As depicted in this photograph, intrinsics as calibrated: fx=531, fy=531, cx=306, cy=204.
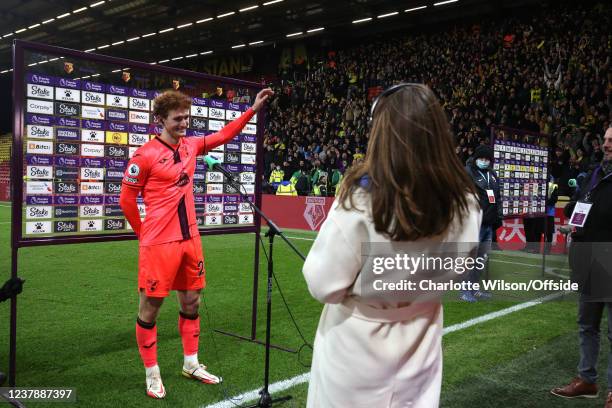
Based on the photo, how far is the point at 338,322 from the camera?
1.56m

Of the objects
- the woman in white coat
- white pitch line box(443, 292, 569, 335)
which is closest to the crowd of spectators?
white pitch line box(443, 292, 569, 335)

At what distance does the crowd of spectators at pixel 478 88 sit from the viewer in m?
14.4

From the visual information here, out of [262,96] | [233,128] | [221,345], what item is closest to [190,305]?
[221,345]

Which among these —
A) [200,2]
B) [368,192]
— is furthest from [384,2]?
[368,192]

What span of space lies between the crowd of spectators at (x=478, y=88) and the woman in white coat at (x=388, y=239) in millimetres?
9288

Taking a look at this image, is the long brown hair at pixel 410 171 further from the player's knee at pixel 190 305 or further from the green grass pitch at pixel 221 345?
the player's knee at pixel 190 305

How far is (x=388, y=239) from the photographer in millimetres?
1441

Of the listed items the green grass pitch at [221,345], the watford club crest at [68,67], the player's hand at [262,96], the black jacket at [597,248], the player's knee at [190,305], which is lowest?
the green grass pitch at [221,345]

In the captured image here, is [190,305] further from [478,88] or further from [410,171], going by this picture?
[478,88]

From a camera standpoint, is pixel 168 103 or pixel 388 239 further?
pixel 168 103

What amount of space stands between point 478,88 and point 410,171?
1751 cm

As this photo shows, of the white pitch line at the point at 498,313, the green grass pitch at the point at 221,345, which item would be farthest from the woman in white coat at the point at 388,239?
the white pitch line at the point at 498,313

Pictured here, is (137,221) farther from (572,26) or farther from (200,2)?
(200,2)

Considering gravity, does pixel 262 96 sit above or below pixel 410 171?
above
